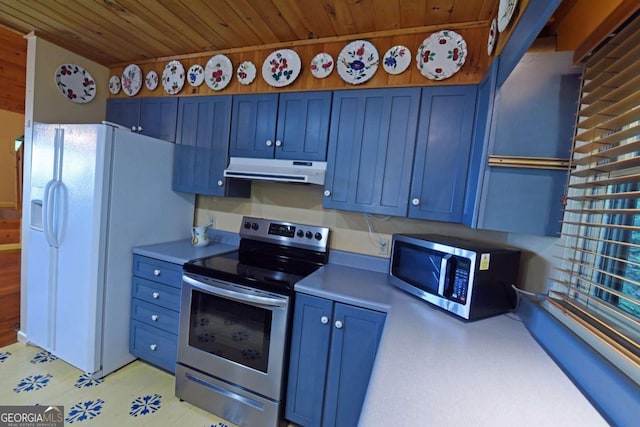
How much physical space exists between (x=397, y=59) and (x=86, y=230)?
7.37 ft

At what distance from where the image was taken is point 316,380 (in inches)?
59.7

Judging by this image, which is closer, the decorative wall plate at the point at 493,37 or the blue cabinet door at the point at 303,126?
the decorative wall plate at the point at 493,37

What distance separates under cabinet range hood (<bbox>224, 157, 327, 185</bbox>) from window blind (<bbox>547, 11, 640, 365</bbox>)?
1.23m

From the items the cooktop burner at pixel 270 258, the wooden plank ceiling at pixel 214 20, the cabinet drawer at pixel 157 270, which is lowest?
the cabinet drawer at pixel 157 270

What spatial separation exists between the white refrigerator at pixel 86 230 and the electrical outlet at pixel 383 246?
5.59 feet

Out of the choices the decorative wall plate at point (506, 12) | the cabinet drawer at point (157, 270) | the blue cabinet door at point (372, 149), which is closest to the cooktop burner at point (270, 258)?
the cabinet drawer at point (157, 270)

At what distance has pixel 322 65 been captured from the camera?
6.02 ft

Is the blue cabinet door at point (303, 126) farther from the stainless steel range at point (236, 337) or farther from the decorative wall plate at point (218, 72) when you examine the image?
the stainless steel range at point (236, 337)

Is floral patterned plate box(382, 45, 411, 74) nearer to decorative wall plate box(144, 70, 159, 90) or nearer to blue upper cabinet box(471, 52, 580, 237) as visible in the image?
blue upper cabinet box(471, 52, 580, 237)

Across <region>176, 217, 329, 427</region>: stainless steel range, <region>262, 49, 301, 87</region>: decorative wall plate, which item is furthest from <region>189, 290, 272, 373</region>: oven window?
<region>262, 49, 301, 87</region>: decorative wall plate

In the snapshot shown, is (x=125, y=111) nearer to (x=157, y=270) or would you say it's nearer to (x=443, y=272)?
(x=157, y=270)

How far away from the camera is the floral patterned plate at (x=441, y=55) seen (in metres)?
1.55

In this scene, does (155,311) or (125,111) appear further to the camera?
(125,111)

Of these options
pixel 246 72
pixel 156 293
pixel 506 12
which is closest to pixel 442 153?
pixel 506 12
